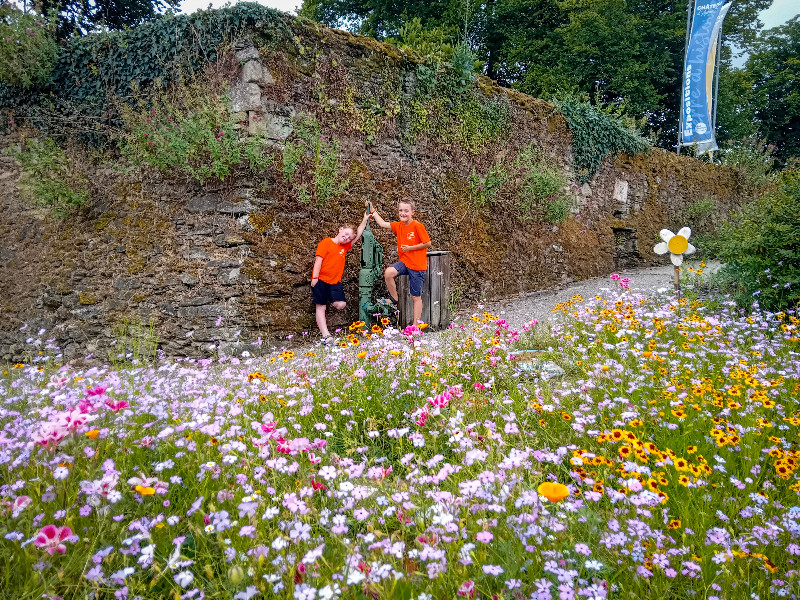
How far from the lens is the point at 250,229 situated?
619cm

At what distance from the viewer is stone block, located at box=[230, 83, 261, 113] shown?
6.16 m

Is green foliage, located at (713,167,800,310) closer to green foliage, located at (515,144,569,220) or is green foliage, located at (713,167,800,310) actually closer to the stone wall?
green foliage, located at (515,144,569,220)

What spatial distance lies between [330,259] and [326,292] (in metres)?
0.42

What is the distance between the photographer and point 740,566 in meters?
1.65

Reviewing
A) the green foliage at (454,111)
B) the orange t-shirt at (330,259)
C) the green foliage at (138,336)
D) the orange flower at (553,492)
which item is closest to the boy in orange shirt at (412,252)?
the orange t-shirt at (330,259)

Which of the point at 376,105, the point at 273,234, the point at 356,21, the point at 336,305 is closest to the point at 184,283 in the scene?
the point at 273,234

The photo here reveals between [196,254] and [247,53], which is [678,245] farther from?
[196,254]

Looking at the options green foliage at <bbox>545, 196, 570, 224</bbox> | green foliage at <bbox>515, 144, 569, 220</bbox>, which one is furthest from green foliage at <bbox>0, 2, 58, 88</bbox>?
green foliage at <bbox>545, 196, 570, 224</bbox>

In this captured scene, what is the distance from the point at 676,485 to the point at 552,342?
9.33 ft

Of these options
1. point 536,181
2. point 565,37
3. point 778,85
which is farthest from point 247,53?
point 778,85

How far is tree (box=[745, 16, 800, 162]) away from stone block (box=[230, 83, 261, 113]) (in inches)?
1074

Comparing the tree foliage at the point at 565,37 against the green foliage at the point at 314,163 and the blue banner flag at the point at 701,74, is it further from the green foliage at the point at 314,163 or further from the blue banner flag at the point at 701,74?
the green foliage at the point at 314,163

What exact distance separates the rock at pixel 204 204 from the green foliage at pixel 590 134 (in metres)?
7.67

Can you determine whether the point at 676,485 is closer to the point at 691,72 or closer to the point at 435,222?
the point at 435,222
